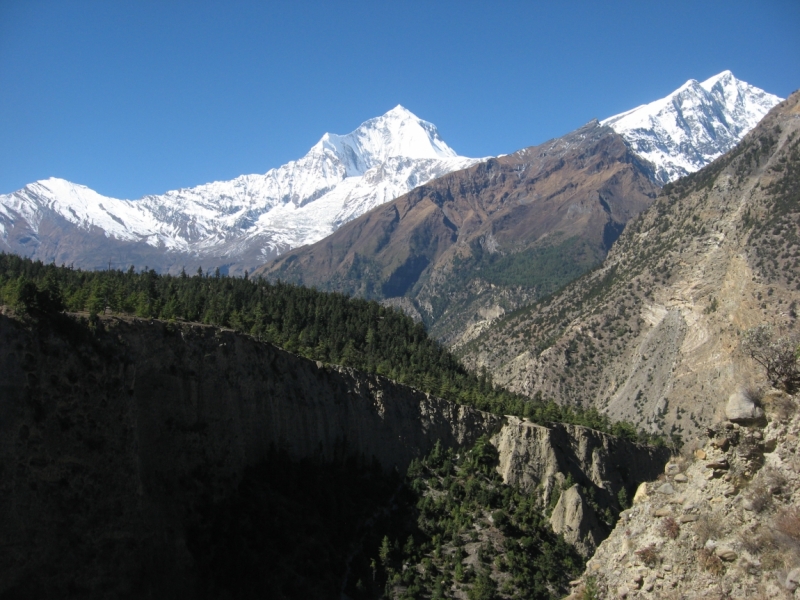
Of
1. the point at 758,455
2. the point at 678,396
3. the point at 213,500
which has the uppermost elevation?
the point at 678,396

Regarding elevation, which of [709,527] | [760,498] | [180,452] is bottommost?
[180,452]

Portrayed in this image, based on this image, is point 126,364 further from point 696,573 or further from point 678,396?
point 678,396

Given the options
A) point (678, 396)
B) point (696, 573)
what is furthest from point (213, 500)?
point (678, 396)

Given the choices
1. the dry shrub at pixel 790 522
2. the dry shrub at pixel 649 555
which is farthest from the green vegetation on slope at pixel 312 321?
the dry shrub at pixel 790 522

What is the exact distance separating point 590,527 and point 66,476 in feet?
183

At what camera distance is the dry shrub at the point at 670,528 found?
78.1ft

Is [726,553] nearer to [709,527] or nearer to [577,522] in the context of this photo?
[709,527]

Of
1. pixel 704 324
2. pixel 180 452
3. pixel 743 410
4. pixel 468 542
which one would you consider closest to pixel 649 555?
pixel 743 410

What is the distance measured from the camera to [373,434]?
280 ft

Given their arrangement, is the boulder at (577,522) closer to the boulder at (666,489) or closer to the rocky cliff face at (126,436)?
the rocky cliff face at (126,436)

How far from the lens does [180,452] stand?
203ft

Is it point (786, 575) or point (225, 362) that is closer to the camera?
point (786, 575)

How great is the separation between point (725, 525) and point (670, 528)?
201 cm

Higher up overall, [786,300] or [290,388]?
[786,300]
